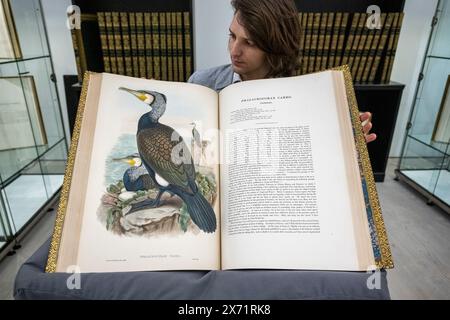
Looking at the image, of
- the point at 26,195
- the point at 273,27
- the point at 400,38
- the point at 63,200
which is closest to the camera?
the point at 63,200

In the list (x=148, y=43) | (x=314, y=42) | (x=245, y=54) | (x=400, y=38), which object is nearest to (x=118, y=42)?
(x=148, y=43)

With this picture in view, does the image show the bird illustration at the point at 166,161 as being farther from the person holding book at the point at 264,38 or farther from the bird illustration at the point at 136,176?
the person holding book at the point at 264,38

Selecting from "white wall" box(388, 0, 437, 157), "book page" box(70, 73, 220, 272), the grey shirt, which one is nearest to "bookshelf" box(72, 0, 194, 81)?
the grey shirt

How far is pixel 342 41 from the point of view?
154cm

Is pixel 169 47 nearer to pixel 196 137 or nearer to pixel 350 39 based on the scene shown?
pixel 350 39

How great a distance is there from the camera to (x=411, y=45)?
1.82 metres

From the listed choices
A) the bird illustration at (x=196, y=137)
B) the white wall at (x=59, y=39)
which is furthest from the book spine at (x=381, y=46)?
the white wall at (x=59, y=39)

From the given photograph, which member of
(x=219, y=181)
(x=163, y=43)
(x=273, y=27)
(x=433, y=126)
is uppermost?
(x=273, y=27)

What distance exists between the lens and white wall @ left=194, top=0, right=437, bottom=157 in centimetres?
167

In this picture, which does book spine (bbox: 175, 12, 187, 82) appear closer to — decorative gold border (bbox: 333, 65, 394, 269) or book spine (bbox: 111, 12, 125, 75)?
book spine (bbox: 111, 12, 125, 75)

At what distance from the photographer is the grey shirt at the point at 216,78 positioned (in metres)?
0.93

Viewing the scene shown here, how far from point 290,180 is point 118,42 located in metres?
1.26

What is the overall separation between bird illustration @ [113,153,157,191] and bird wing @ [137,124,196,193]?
0.01 metres
